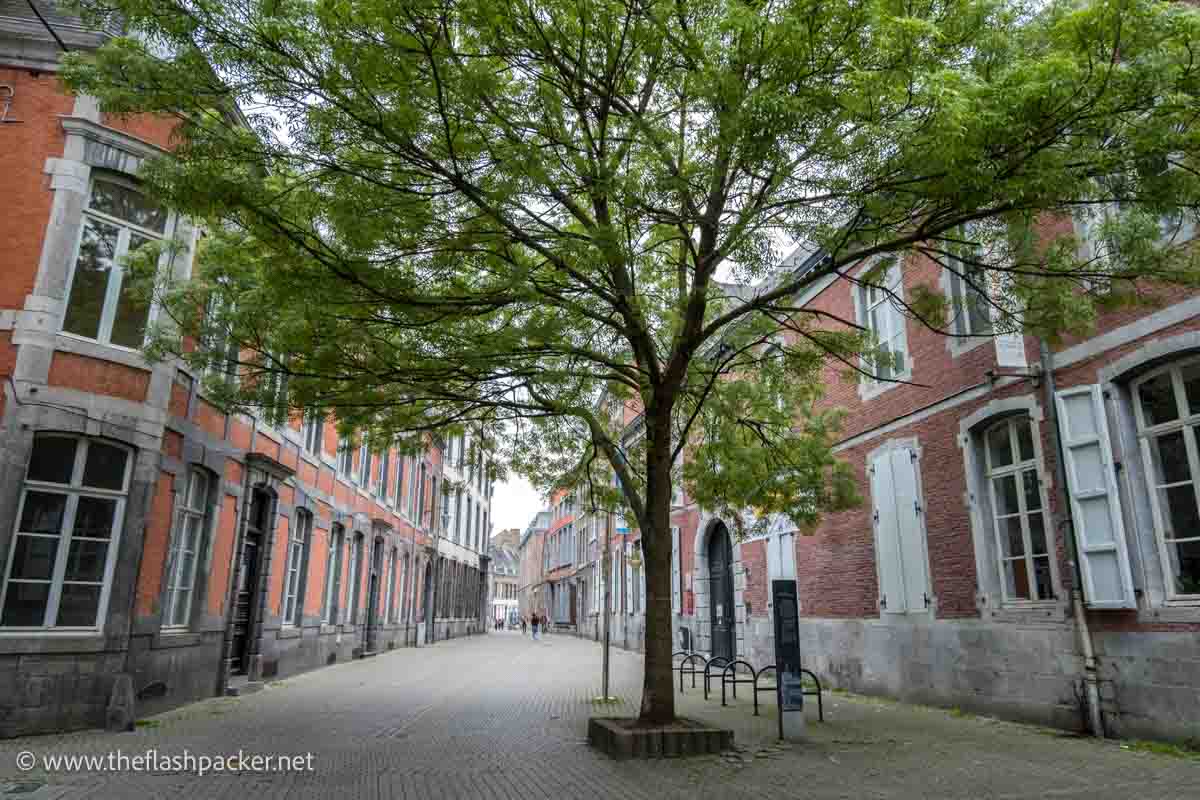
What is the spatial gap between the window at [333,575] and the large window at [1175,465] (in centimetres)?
1549

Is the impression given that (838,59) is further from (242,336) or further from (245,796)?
(245,796)

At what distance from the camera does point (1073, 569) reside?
28.8 feet

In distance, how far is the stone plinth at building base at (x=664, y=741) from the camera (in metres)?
7.26

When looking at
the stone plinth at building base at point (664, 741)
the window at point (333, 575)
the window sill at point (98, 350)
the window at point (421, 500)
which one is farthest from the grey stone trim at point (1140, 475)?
the window at point (421, 500)

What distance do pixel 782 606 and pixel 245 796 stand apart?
5.49 metres

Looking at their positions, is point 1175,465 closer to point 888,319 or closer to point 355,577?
point 888,319

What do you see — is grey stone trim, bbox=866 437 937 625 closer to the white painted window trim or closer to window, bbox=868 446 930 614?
window, bbox=868 446 930 614

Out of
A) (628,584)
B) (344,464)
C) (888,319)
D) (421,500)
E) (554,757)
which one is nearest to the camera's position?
(554,757)

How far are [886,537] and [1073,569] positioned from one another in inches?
151

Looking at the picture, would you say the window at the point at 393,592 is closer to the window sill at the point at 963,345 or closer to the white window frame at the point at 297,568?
the white window frame at the point at 297,568

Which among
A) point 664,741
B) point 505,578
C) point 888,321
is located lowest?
point 664,741

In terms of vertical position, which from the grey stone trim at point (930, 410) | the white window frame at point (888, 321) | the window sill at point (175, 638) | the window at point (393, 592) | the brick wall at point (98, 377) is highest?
the white window frame at point (888, 321)

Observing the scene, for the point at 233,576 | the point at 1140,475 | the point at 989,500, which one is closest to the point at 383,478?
the point at 233,576

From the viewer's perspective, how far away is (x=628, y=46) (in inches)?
264
